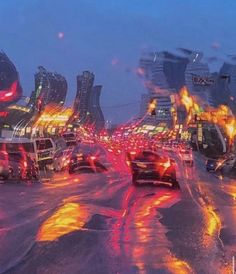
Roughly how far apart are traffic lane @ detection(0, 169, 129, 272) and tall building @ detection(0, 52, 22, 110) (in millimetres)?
61740

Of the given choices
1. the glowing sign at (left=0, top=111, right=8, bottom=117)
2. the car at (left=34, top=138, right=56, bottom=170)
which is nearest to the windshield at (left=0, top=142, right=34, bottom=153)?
the car at (left=34, top=138, right=56, bottom=170)

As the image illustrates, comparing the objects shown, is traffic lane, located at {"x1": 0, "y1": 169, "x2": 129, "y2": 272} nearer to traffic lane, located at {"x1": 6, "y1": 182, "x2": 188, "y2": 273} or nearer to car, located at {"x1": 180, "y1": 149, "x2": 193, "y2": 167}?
traffic lane, located at {"x1": 6, "y1": 182, "x2": 188, "y2": 273}

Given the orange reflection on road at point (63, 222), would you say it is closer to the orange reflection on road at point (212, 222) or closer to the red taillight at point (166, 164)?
the orange reflection on road at point (212, 222)

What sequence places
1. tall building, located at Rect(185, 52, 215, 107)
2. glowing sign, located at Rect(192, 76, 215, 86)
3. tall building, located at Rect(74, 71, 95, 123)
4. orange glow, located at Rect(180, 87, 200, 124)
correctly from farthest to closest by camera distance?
tall building, located at Rect(74, 71, 95, 123) < orange glow, located at Rect(180, 87, 200, 124) < tall building, located at Rect(185, 52, 215, 107) < glowing sign, located at Rect(192, 76, 215, 86)

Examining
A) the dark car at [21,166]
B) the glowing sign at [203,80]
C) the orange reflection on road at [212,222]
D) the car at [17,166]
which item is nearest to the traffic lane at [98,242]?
the orange reflection on road at [212,222]

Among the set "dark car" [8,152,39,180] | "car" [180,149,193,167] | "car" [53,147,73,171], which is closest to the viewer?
"dark car" [8,152,39,180]

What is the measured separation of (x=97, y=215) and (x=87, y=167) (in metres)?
24.1

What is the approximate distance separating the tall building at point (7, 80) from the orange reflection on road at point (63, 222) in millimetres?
71834

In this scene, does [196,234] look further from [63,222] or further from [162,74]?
[162,74]

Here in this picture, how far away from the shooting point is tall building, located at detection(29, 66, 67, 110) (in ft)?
361

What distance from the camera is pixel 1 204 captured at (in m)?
18.5

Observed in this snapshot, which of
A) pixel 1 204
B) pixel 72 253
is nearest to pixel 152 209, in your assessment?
pixel 1 204

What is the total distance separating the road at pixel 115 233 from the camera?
930cm

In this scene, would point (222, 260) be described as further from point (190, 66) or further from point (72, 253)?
point (190, 66)
